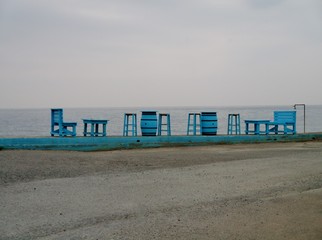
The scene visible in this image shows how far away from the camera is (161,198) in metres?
6.05

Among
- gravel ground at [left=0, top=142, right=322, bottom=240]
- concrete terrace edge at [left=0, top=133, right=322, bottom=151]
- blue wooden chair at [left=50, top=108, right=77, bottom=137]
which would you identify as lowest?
gravel ground at [left=0, top=142, right=322, bottom=240]

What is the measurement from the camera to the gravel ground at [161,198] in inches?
177

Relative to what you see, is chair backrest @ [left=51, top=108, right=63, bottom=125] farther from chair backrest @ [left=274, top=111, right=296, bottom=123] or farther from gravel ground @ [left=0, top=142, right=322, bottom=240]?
chair backrest @ [left=274, top=111, right=296, bottom=123]

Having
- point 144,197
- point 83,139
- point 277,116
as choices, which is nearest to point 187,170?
point 144,197

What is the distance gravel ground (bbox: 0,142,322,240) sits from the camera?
14.7 feet

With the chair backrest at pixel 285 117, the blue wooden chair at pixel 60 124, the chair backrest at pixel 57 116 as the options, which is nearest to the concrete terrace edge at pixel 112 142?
the blue wooden chair at pixel 60 124

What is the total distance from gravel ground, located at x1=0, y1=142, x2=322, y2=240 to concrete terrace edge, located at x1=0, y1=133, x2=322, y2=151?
1940 millimetres

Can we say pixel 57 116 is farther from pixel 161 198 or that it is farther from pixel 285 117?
pixel 285 117

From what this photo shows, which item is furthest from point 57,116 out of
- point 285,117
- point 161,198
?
point 285,117

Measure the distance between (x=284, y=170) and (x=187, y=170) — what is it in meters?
2.06

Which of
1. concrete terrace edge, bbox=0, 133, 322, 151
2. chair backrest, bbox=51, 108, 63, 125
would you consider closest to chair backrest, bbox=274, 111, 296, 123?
concrete terrace edge, bbox=0, 133, 322, 151

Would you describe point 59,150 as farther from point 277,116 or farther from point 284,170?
point 277,116

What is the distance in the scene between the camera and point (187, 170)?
8.75 m

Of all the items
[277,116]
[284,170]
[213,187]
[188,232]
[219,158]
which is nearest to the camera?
[188,232]
